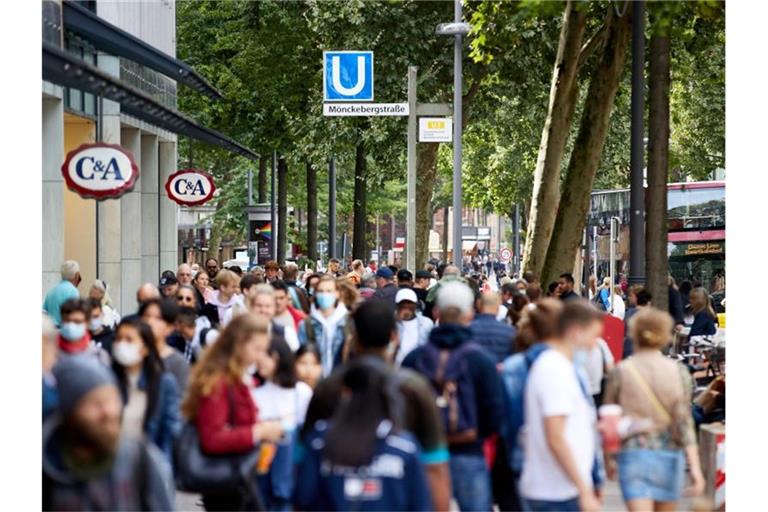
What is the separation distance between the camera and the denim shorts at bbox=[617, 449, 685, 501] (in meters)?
8.98

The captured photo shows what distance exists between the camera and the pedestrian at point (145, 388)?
8.80m

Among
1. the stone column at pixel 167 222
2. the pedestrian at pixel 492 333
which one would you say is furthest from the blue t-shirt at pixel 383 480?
the stone column at pixel 167 222

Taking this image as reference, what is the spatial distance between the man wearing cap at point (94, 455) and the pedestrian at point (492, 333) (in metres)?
4.55

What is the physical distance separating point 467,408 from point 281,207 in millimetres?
42930

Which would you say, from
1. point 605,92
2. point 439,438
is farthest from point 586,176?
point 439,438

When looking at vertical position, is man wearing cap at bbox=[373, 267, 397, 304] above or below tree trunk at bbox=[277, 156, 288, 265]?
below

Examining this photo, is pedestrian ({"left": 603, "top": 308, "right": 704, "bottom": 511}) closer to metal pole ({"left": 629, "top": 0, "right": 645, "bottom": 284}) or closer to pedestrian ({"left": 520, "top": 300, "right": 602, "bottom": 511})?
pedestrian ({"left": 520, "top": 300, "right": 602, "bottom": 511})

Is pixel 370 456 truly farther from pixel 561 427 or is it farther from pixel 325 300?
pixel 325 300

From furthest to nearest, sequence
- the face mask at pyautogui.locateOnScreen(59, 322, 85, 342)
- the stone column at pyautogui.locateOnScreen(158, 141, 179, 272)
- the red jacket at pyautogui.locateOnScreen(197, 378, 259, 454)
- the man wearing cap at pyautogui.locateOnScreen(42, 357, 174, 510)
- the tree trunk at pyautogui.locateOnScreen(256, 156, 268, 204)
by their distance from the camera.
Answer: the tree trunk at pyautogui.locateOnScreen(256, 156, 268, 204) < the stone column at pyautogui.locateOnScreen(158, 141, 179, 272) < the face mask at pyautogui.locateOnScreen(59, 322, 85, 342) < the red jacket at pyautogui.locateOnScreen(197, 378, 259, 454) < the man wearing cap at pyautogui.locateOnScreen(42, 357, 174, 510)

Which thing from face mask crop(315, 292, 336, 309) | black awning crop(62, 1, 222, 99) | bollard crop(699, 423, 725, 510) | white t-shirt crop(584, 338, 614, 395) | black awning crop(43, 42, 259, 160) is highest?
black awning crop(62, 1, 222, 99)

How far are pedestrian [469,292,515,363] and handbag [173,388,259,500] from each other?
10.6ft

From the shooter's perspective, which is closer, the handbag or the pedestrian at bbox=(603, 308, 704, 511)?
the handbag

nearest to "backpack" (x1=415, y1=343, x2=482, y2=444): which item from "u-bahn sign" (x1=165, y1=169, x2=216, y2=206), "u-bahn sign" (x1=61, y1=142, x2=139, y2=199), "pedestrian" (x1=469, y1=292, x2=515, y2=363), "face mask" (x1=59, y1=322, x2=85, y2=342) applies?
"pedestrian" (x1=469, y1=292, x2=515, y2=363)

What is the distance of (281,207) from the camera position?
5153 cm
